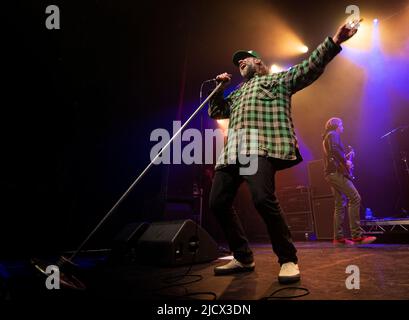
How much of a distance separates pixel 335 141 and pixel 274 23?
294cm

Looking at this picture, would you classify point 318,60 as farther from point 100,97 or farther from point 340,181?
point 100,97

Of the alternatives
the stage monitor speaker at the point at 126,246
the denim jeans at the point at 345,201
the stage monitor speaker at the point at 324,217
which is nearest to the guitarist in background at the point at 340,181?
the denim jeans at the point at 345,201

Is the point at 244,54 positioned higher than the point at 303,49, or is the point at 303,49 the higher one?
the point at 303,49

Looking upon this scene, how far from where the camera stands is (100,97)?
15.8ft

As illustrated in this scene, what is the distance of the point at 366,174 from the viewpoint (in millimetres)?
6504

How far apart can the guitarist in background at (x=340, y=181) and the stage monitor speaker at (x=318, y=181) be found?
3.78 feet

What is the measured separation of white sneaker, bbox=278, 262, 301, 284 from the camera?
5.61ft

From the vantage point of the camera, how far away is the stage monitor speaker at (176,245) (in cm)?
275

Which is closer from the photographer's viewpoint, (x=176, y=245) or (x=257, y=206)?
(x=257, y=206)

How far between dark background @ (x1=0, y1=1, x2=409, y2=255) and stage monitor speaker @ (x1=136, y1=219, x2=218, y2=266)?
121cm

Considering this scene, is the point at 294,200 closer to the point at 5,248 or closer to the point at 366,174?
the point at 366,174

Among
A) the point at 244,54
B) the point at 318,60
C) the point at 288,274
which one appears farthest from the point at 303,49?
the point at 288,274

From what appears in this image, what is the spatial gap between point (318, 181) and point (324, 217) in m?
0.81
